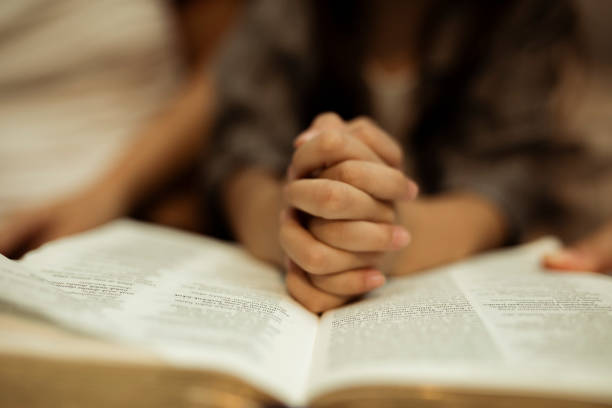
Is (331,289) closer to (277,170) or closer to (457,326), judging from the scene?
(457,326)

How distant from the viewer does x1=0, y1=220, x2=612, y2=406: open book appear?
25 cm

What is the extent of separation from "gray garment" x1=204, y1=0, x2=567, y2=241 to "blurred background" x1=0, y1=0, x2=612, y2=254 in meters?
0.06

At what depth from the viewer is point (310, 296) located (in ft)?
1.25

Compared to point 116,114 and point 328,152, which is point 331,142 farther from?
point 116,114

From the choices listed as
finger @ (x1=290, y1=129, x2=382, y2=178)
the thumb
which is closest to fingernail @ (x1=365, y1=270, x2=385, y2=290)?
finger @ (x1=290, y1=129, x2=382, y2=178)

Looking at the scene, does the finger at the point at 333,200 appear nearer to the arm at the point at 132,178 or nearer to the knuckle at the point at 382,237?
the knuckle at the point at 382,237

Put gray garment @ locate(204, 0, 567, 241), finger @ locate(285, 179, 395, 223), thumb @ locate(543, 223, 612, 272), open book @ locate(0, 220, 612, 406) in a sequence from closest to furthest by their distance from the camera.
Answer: open book @ locate(0, 220, 612, 406) < finger @ locate(285, 179, 395, 223) < thumb @ locate(543, 223, 612, 272) < gray garment @ locate(204, 0, 567, 241)

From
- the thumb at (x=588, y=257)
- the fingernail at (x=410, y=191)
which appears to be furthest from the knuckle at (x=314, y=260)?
the thumb at (x=588, y=257)

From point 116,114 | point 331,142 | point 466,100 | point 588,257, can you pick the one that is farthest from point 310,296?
point 116,114

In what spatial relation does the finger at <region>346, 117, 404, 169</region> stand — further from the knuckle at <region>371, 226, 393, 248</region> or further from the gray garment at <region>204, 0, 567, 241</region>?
the gray garment at <region>204, 0, 567, 241</region>

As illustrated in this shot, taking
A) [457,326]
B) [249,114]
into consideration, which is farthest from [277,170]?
[457,326]

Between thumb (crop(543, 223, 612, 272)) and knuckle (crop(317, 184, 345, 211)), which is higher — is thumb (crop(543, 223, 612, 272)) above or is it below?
above

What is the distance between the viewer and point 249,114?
685 mm

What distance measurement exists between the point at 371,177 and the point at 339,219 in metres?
0.05
